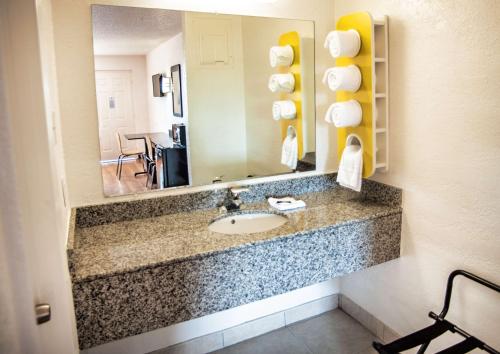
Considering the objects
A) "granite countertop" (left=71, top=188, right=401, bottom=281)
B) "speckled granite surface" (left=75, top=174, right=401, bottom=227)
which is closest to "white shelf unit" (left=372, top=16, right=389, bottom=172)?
"speckled granite surface" (left=75, top=174, right=401, bottom=227)

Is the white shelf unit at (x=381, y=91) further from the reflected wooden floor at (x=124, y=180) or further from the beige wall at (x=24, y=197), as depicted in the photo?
the beige wall at (x=24, y=197)

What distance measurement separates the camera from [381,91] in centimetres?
203

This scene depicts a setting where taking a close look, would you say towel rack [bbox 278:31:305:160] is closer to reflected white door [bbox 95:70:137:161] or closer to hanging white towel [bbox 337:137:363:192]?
hanging white towel [bbox 337:137:363:192]

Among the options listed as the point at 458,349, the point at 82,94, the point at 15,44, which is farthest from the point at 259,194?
the point at 15,44

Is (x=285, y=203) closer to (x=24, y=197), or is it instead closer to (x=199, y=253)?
(x=199, y=253)

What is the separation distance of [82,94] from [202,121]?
0.59 m

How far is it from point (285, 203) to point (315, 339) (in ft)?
2.86

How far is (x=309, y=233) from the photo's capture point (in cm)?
177

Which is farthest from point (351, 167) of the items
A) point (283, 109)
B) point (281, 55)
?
point (281, 55)

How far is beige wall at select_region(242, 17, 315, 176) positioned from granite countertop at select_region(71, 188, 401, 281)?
274 mm

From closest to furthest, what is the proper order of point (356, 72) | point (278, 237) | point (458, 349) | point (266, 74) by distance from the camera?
point (458, 349) < point (278, 237) < point (356, 72) < point (266, 74)

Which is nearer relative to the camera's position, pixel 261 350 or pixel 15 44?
pixel 15 44

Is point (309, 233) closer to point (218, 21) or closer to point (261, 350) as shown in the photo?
point (261, 350)

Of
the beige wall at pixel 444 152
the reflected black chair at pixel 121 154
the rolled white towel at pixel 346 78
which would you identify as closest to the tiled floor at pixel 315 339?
the beige wall at pixel 444 152
